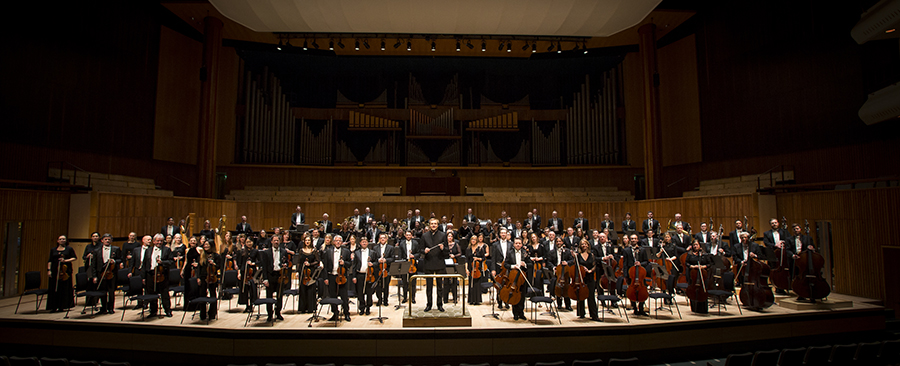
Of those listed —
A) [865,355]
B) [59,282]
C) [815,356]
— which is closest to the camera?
[815,356]

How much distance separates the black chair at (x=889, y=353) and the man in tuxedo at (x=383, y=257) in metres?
5.55

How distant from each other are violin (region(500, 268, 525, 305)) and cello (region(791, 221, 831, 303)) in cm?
400

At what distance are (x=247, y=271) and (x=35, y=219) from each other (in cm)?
473

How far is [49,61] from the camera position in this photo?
977 cm

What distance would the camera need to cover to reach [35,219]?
815 cm

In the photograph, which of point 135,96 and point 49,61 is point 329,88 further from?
point 49,61

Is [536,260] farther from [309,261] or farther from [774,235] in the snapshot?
[774,235]

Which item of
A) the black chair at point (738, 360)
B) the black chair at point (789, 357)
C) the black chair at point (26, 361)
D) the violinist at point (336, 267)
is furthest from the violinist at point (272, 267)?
the black chair at point (789, 357)

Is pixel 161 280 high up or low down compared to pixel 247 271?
down

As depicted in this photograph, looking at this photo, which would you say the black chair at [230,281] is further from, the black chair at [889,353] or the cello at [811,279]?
the cello at [811,279]

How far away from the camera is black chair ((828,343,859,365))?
4645 millimetres

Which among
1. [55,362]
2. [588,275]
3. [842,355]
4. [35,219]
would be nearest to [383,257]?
[588,275]

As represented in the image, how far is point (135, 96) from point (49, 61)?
6.66 ft

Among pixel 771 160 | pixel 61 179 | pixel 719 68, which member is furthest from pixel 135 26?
pixel 771 160
